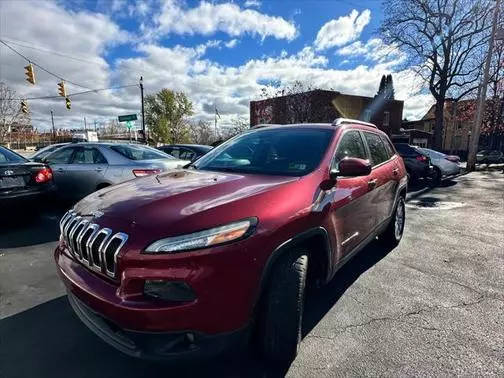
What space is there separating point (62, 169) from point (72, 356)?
17.4 feet

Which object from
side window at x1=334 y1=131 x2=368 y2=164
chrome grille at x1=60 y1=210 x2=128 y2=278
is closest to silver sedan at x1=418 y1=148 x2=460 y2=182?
side window at x1=334 y1=131 x2=368 y2=164

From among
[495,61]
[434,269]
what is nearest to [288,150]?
[434,269]

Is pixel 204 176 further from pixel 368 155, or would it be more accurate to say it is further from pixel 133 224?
pixel 368 155

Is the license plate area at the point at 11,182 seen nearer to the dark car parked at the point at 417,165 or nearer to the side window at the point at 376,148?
the side window at the point at 376,148

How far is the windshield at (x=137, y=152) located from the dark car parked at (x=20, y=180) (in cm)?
129

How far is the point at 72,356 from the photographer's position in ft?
8.11

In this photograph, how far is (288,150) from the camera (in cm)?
325

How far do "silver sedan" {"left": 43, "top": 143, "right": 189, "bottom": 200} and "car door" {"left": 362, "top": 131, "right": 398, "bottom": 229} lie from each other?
11.0 feet

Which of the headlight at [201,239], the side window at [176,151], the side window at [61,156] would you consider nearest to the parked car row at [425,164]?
the side window at [176,151]

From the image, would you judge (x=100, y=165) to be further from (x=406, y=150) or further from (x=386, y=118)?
(x=386, y=118)

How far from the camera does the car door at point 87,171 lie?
21.0ft

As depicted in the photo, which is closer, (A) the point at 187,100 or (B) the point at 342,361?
(B) the point at 342,361

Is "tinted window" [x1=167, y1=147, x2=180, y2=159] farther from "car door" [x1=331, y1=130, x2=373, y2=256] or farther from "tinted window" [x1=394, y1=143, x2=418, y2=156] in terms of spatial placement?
"car door" [x1=331, y1=130, x2=373, y2=256]

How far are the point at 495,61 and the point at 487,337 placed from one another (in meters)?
29.7
